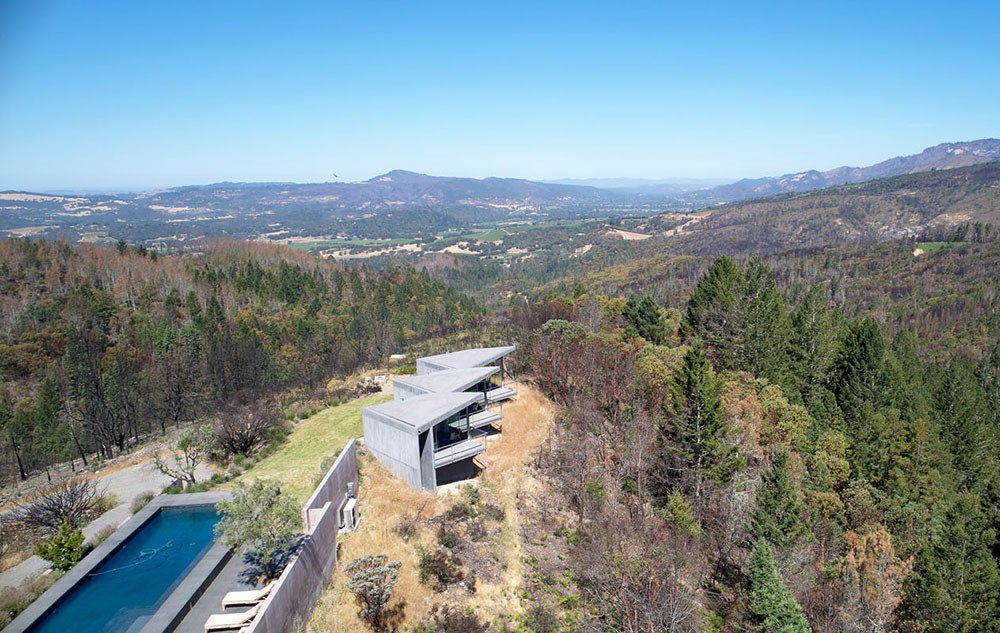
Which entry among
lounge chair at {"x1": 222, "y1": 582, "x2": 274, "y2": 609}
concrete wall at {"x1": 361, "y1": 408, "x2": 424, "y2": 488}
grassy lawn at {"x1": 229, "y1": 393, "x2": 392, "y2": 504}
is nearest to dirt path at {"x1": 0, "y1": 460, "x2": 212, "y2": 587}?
grassy lawn at {"x1": 229, "y1": 393, "x2": 392, "y2": 504}

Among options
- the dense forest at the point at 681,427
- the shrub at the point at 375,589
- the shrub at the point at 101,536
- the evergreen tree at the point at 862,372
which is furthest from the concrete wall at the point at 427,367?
the evergreen tree at the point at 862,372

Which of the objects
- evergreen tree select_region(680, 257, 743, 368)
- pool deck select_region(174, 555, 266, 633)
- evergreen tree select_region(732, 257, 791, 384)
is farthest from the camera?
evergreen tree select_region(680, 257, 743, 368)

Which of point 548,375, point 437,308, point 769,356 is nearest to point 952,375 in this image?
point 769,356

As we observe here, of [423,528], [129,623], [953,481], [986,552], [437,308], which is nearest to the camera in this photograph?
[129,623]

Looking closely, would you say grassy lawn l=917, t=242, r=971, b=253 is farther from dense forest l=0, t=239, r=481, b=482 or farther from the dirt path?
the dirt path

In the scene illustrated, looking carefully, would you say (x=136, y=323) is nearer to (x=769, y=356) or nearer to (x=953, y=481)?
(x=769, y=356)

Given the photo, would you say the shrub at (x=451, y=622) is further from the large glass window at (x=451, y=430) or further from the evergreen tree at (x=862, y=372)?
the evergreen tree at (x=862, y=372)
